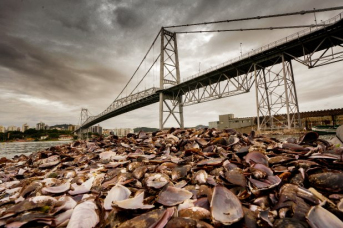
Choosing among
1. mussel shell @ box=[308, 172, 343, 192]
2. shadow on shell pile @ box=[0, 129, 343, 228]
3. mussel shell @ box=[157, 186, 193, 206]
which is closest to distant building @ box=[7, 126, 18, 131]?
shadow on shell pile @ box=[0, 129, 343, 228]

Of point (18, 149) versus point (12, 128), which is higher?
point (12, 128)

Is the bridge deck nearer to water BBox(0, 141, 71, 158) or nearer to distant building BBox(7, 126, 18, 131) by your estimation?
water BBox(0, 141, 71, 158)

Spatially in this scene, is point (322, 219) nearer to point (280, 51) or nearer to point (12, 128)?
point (280, 51)

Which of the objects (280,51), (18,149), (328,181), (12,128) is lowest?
(18,149)

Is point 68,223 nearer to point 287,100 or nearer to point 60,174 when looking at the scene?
point 60,174

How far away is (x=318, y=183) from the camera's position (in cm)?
164

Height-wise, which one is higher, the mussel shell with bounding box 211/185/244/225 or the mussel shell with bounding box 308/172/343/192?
the mussel shell with bounding box 308/172/343/192

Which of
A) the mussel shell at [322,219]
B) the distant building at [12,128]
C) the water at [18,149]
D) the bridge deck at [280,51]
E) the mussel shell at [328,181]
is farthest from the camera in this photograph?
the distant building at [12,128]

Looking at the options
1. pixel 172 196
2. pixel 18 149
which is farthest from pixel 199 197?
pixel 18 149

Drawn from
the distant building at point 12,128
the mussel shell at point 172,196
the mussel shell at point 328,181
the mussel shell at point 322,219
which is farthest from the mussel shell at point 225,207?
the distant building at point 12,128

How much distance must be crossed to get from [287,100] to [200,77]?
904 cm

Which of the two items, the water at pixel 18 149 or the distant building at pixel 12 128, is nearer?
the water at pixel 18 149

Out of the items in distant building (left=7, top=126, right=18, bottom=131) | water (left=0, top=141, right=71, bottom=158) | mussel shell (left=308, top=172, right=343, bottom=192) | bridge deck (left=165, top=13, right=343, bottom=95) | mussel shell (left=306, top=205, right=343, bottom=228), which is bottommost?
water (left=0, top=141, right=71, bottom=158)

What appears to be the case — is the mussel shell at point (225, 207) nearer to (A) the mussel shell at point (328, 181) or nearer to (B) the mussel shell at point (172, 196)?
(B) the mussel shell at point (172, 196)
